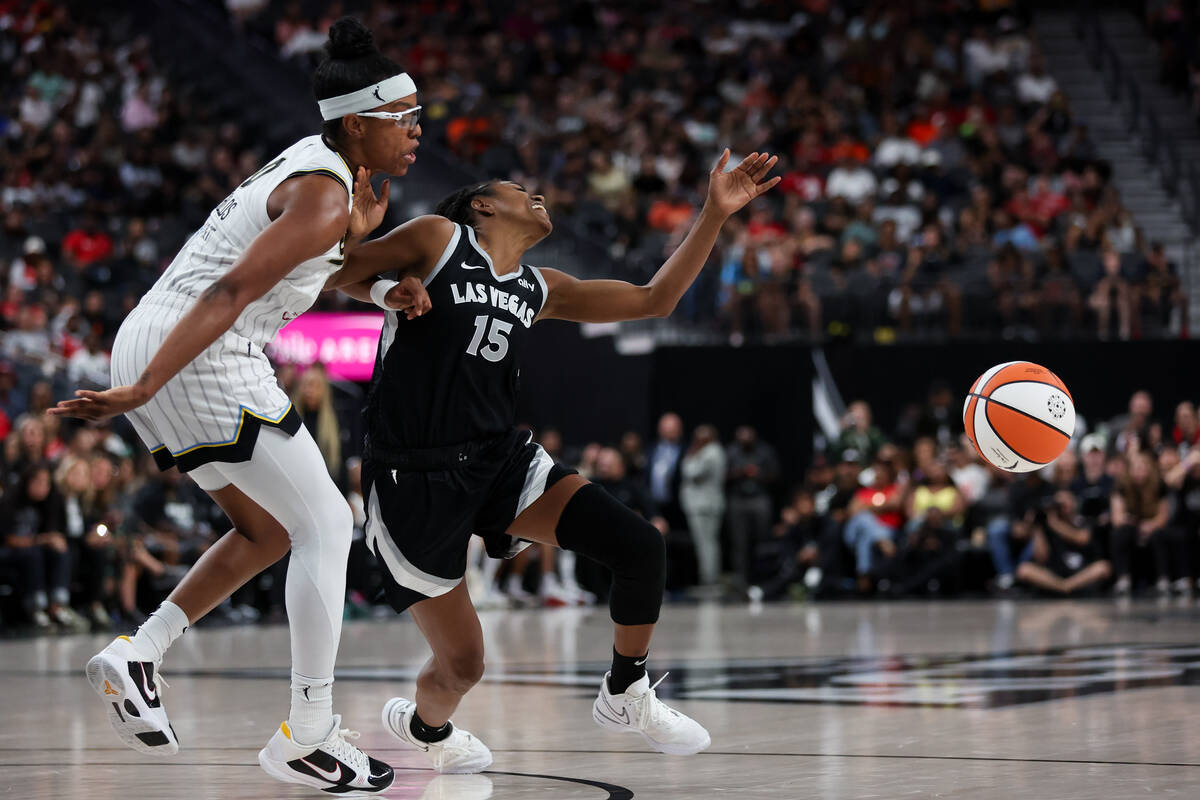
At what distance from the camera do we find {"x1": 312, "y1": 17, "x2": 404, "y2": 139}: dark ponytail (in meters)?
4.91

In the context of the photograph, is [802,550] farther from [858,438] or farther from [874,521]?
[858,438]

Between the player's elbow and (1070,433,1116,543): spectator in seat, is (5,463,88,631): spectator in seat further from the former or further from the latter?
(1070,433,1116,543): spectator in seat

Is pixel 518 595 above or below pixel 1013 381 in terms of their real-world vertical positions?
below

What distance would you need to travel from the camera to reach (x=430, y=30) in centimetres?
2345

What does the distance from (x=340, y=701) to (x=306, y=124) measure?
48.4 feet

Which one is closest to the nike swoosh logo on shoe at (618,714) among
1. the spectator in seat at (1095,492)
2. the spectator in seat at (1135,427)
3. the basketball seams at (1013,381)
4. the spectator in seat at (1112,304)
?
the basketball seams at (1013,381)

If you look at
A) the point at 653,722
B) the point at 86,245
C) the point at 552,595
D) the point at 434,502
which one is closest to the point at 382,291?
the point at 434,502

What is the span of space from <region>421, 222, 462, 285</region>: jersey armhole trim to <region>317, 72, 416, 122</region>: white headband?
1.89ft

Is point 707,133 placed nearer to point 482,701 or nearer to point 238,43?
point 238,43

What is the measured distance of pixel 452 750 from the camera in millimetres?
5500

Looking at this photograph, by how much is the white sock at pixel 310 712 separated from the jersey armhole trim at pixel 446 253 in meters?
1.31

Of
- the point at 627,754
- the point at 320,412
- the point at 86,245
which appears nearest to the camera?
the point at 627,754

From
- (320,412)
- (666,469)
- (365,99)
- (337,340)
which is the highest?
(337,340)

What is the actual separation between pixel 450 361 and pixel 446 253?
358 millimetres
